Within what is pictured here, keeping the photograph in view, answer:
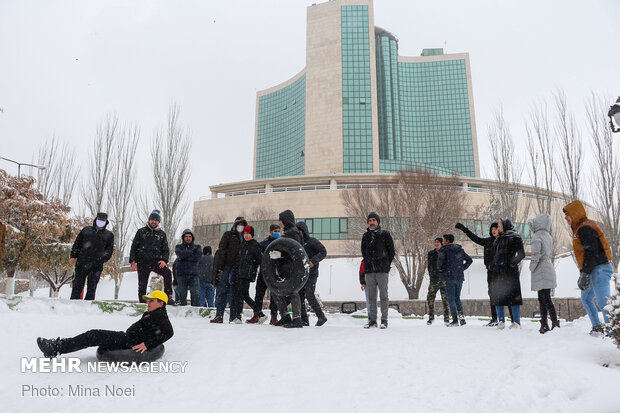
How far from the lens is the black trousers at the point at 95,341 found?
13.3 ft

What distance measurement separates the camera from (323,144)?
→ 60.8 m

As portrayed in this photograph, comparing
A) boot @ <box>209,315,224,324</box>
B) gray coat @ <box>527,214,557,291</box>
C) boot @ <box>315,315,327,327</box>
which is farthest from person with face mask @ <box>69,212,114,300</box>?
gray coat @ <box>527,214,557,291</box>

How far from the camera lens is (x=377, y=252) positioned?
20.7 feet

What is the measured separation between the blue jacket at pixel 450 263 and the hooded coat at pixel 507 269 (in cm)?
82

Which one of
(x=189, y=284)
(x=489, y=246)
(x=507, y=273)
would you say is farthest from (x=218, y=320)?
(x=489, y=246)

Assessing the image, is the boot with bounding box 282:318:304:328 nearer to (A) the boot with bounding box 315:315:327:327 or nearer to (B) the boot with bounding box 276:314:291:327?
(B) the boot with bounding box 276:314:291:327

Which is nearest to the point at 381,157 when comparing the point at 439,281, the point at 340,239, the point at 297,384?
the point at 340,239

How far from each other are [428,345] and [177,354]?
3.03 meters

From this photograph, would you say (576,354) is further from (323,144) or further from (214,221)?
(323,144)

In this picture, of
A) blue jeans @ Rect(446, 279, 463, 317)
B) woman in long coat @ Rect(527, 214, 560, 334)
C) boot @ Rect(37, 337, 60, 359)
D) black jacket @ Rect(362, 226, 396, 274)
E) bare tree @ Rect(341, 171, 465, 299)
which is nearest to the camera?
boot @ Rect(37, 337, 60, 359)

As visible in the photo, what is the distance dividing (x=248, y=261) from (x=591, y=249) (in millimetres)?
4932

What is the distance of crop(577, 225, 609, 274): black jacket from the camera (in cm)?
500

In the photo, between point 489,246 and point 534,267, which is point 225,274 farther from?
point 534,267

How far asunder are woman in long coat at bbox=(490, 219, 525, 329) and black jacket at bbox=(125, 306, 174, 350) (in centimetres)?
506
